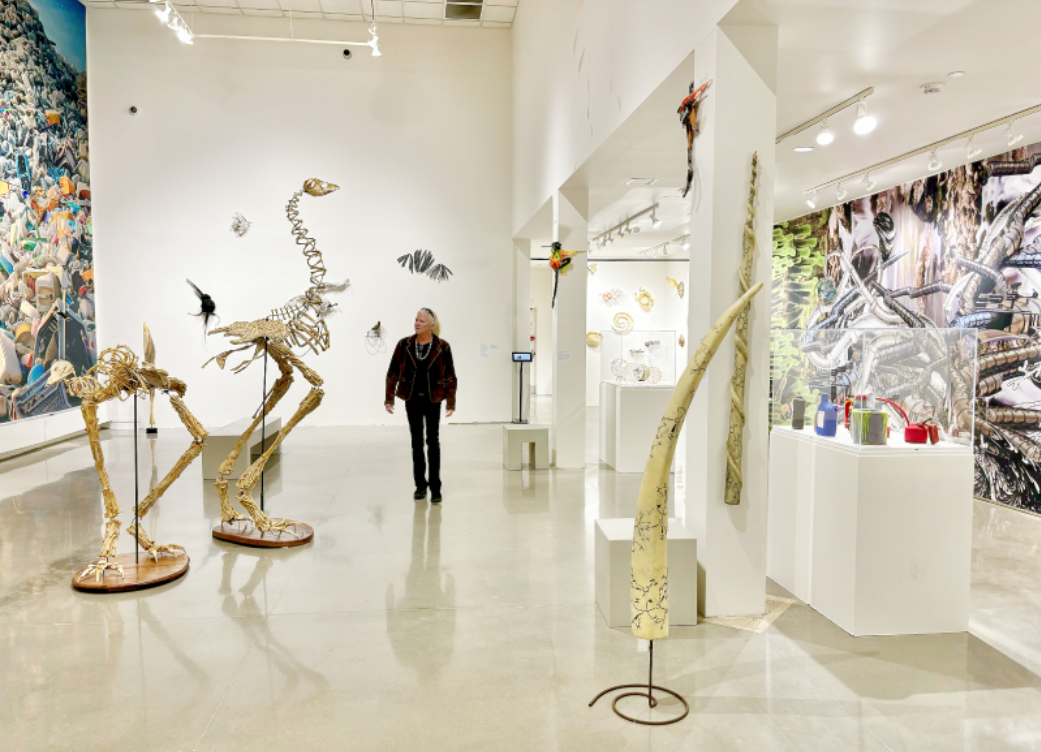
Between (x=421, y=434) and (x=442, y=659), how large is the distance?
119 inches

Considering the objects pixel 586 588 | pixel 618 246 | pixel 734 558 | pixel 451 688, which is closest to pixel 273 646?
pixel 451 688

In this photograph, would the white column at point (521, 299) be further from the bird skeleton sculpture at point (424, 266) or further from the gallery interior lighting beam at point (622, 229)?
the gallery interior lighting beam at point (622, 229)

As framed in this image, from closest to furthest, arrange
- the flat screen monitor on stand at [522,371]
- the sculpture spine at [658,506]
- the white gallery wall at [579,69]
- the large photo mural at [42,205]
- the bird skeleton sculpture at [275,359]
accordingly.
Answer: the sculpture spine at [658,506]
the white gallery wall at [579,69]
the bird skeleton sculpture at [275,359]
the large photo mural at [42,205]
the flat screen monitor on stand at [522,371]

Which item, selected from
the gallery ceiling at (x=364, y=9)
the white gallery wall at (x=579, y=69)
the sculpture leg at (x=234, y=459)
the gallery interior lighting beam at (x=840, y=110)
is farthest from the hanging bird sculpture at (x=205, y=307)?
the gallery interior lighting beam at (x=840, y=110)

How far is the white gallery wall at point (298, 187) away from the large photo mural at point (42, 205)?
0.44 meters

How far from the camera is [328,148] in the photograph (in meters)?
11.6

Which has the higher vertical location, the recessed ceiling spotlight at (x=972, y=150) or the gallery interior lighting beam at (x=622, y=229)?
the gallery interior lighting beam at (x=622, y=229)

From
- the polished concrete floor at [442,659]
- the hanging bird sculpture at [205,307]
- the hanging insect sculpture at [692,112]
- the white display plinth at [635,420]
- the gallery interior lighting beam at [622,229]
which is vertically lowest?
the polished concrete floor at [442,659]

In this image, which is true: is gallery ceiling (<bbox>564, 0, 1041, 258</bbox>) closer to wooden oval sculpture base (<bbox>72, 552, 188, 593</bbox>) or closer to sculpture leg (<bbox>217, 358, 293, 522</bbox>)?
sculpture leg (<bbox>217, 358, 293, 522</bbox>)

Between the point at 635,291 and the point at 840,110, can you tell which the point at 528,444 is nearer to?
the point at 840,110

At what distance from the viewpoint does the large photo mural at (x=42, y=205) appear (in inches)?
352

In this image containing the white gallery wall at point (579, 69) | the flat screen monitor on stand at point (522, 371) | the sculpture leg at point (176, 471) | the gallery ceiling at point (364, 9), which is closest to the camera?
the white gallery wall at point (579, 69)

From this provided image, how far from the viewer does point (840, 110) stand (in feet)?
18.1

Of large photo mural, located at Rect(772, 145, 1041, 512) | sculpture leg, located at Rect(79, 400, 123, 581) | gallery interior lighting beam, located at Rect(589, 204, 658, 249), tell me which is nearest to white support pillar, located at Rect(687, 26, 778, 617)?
large photo mural, located at Rect(772, 145, 1041, 512)
